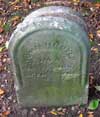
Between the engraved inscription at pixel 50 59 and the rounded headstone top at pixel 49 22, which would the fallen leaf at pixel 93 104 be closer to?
the engraved inscription at pixel 50 59

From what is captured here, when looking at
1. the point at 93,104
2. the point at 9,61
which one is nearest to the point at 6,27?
the point at 9,61

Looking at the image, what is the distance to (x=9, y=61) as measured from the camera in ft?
15.7

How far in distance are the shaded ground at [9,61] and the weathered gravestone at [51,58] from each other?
0.11 m

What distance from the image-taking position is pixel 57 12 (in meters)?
3.52

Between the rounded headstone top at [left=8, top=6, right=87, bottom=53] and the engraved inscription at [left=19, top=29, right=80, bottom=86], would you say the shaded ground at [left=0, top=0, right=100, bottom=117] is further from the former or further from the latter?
the rounded headstone top at [left=8, top=6, right=87, bottom=53]

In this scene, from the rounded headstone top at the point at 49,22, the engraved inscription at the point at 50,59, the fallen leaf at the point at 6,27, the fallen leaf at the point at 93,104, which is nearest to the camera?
the rounded headstone top at the point at 49,22

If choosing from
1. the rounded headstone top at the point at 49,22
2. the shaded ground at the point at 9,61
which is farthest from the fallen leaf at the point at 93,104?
the rounded headstone top at the point at 49,22

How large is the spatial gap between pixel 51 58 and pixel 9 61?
4.30 feet

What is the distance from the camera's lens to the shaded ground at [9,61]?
412 cm

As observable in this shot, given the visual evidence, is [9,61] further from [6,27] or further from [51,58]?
[51,58]

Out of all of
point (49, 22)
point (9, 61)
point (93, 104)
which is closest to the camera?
point (49, 22)

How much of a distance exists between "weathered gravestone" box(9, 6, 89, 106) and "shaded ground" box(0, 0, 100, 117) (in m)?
0.11

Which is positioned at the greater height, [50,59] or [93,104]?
[50,59]

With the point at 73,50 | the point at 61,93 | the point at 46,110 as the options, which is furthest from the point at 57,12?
the point at 46,110
